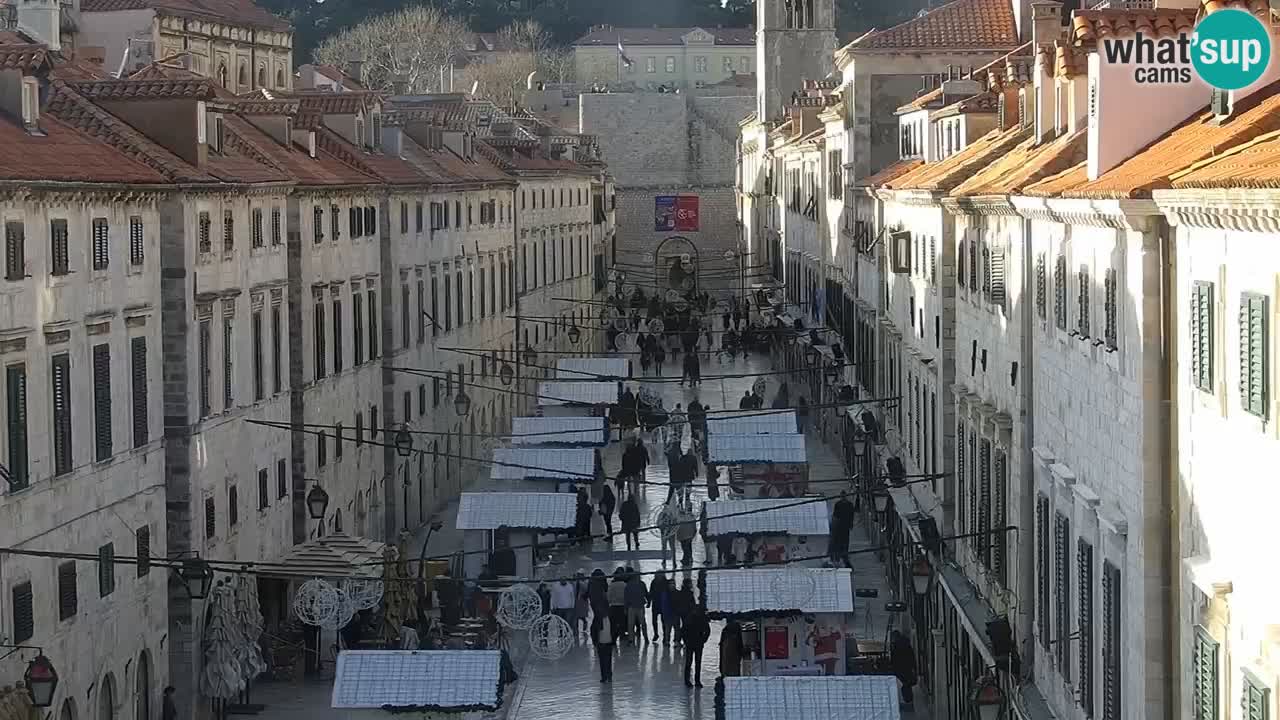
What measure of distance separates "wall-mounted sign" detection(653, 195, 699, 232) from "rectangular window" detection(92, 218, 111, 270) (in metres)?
89.3

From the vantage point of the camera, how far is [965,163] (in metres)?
33.4

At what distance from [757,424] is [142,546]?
1947cm

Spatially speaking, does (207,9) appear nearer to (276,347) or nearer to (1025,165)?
(276,347)

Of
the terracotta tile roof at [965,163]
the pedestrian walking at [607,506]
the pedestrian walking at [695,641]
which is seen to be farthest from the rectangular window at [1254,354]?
the pedestrian walking at [607,506]

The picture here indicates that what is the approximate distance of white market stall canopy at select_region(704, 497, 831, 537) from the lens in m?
36.8

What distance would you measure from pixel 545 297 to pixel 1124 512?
6261 centimetres

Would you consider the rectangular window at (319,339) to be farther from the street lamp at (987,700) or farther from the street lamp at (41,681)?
the street lamp at (987,700)

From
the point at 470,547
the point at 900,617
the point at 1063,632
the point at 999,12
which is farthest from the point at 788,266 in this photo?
the point at 1063,632

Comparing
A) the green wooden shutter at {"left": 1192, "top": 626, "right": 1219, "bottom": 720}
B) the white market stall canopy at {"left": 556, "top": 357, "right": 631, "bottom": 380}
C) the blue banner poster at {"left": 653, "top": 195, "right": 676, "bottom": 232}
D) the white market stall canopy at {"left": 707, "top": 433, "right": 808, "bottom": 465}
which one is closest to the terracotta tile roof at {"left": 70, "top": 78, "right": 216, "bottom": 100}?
the white market stall canopy at {"left": 707, "top": 433, "right": 808, "bottom": 465}

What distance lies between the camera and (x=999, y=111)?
36.1m

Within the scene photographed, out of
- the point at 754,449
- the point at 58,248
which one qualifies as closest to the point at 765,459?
the point at 754,449

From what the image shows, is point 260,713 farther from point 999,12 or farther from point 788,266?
point 788,266

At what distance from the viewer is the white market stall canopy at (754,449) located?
1770 inches

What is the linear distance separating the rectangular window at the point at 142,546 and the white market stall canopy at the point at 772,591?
732 centimetres
